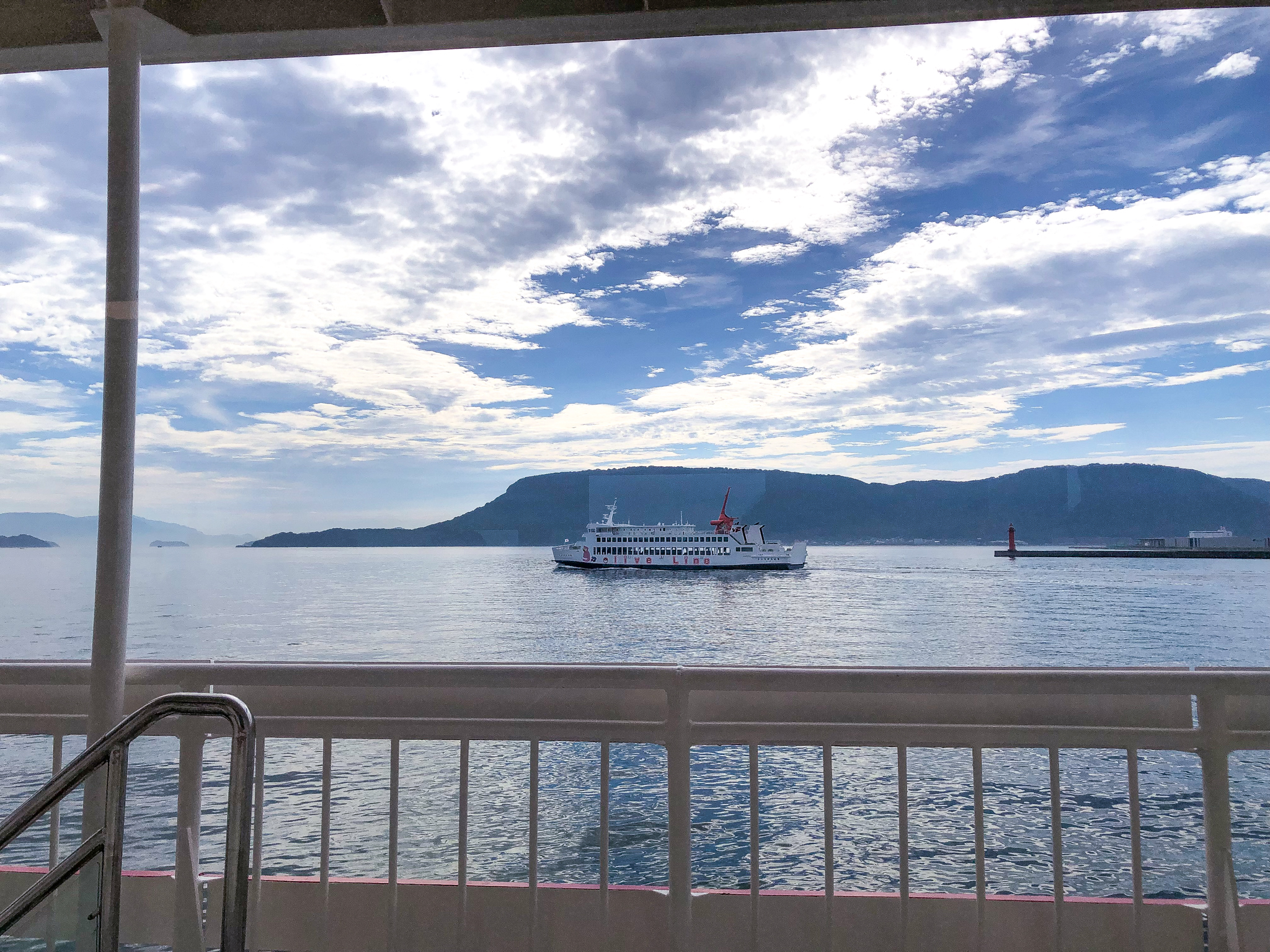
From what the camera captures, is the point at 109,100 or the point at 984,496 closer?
the point at 109,100

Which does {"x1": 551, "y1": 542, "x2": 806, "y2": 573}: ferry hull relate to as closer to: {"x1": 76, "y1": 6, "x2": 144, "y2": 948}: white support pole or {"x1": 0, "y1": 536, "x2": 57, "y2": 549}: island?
{"x1": 0, "y1": 536, "x2": 57, "y2": 549}: island

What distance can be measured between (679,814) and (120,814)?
31.3 inches

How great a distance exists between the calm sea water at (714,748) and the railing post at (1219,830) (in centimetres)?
4

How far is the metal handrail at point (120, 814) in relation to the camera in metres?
0.89

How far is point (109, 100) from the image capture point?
1437 millimetres

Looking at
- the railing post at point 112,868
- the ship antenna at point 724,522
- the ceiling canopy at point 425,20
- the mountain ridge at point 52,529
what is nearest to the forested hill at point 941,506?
the ship antenna at point 724,522

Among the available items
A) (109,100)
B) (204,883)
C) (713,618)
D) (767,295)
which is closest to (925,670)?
(204,883)

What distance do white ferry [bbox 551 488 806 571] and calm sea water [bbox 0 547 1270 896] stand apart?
1.04 meters

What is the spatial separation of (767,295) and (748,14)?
144ft

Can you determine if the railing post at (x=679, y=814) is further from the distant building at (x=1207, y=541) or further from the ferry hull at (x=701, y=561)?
the distant building at (x=1207, y=541)

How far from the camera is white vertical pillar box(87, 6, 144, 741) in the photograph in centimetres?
139

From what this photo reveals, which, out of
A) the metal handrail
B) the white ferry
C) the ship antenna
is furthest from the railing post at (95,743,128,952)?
the ship antenna

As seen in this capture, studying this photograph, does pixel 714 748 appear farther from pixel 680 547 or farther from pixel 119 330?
pixel 680 547

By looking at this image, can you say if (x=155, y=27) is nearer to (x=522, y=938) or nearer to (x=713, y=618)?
(x=522, y=938)
